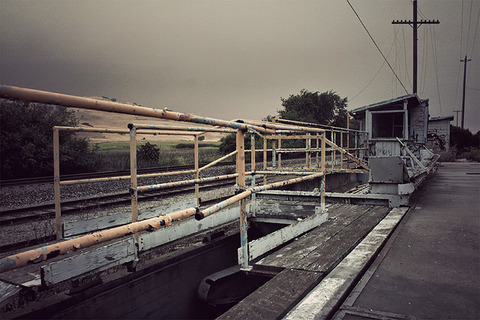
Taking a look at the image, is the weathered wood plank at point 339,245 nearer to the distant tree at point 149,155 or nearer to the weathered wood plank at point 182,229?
the weathered wood plank at point 182,229

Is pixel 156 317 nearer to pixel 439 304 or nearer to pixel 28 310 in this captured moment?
pixel 28 310

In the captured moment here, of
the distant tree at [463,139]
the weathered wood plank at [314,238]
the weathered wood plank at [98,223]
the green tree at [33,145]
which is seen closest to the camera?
the weathered wood plank at [314,238]

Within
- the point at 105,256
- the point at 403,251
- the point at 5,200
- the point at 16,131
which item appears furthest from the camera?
the point at 16,131

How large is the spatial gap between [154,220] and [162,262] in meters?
2.23

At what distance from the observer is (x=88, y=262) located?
114 inches

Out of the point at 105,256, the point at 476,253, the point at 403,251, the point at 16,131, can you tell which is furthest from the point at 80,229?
the point at 16,131

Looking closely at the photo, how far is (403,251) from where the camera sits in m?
3.24

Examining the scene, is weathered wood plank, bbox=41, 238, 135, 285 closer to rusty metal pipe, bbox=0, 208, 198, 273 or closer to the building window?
rusty metal pipe, bbox=0, 208, 198, 273

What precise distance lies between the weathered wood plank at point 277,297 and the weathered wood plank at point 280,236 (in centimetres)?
41

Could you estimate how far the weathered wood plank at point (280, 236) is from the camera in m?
3.01

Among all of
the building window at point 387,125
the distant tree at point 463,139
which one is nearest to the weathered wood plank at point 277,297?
the building window at point 387,125

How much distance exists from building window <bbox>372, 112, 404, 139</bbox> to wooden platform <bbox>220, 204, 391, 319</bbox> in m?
11.8

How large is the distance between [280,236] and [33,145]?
43.5ft

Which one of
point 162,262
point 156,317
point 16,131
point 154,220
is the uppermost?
point 16,131
